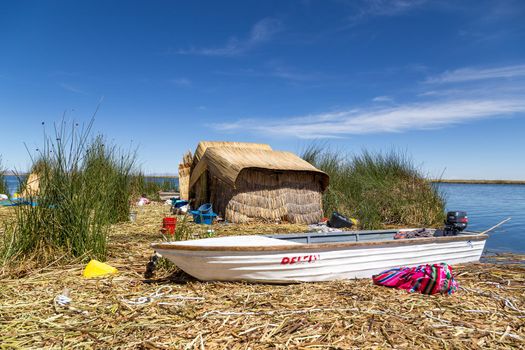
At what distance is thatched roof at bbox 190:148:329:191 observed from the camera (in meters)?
11.6

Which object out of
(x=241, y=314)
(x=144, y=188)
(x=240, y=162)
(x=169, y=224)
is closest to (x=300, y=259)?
(x=241, y=314)

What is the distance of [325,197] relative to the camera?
15.1 meters

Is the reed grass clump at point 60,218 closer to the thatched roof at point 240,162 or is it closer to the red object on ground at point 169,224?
the red object on ground at point 169,224

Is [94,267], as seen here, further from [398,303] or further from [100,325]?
[398,303]

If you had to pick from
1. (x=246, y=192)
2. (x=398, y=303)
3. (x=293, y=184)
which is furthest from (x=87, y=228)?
(x=293, y=184)

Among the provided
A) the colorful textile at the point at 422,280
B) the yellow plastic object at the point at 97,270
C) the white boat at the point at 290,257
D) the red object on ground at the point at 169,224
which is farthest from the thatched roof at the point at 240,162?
the colorful textile at the point at 422,280

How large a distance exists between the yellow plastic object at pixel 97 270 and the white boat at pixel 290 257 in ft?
3.10

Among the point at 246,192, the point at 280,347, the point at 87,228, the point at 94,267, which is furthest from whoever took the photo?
the point at 246,192

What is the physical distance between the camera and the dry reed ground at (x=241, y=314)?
368 centimetres

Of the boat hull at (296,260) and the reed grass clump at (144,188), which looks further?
the reed grass clump at (144,188)

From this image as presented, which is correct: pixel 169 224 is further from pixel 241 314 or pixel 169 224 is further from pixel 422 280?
pixel 422 280

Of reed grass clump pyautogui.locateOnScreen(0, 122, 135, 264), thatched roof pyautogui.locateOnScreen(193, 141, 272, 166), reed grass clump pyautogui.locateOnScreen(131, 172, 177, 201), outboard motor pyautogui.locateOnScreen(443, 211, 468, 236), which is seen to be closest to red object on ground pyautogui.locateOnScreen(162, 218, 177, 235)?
reed grass clump pyautogui.locateOnScreen(0, 122, 135, 264)

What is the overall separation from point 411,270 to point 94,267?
456 cm

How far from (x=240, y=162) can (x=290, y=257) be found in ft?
22.2
